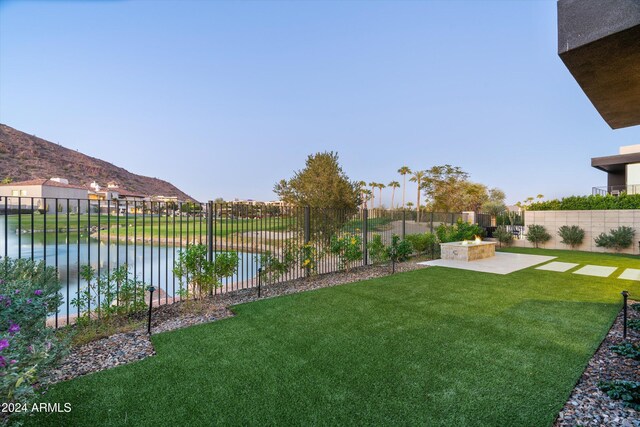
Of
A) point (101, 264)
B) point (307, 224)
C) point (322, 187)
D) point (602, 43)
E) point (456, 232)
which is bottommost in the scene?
point (101, 264)

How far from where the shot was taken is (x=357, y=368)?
9.36 feet

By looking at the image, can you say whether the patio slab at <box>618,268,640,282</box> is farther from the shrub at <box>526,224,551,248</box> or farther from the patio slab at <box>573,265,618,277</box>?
the shrub at <box>526,224,551,248</box>

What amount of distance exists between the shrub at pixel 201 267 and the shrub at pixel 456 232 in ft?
30.2

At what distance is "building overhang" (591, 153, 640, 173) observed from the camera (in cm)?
1720

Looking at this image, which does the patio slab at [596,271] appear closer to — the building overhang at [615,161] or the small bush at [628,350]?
the small bush at [628,350]

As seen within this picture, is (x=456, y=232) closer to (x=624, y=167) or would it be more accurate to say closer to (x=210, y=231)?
(x=210, y=231)

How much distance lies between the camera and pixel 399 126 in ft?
64.8

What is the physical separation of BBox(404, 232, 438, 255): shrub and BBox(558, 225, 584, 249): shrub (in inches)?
327

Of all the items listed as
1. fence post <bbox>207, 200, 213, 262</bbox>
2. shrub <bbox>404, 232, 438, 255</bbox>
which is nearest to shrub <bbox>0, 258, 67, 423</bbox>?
fence post <bbox>207, 200, 213, 262</bbox>

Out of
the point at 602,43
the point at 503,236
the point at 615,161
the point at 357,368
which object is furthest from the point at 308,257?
the point at 615,161

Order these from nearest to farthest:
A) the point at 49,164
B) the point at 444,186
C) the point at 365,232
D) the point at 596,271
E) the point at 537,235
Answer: the point at 596,271, the point at 365,232, the point at 537,235, the point at 444,186, the point at 49,164

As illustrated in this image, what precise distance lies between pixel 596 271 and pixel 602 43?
9.00 metres

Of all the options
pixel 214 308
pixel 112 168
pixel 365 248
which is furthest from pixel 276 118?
pixel 112 168

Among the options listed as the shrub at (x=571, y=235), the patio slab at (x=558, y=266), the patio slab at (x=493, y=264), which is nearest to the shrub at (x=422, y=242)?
the patio slab at (x=493, y=264)
